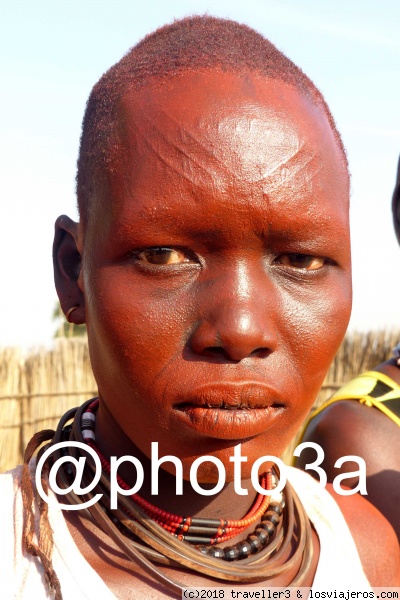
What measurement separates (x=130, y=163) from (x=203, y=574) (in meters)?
0.93

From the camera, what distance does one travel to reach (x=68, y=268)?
199cm

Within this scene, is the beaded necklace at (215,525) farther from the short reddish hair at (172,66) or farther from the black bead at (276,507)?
the short reddish hair at (172,66)

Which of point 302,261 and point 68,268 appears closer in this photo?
point 302,261

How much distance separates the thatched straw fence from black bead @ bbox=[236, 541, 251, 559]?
627 cm

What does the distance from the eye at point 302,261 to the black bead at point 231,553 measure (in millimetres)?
678

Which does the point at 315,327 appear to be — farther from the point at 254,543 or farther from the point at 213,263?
the point at 254,543

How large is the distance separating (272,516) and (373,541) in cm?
31

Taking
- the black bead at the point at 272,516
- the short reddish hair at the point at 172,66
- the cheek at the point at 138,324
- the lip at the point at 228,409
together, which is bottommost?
the black bead at the point at 272,516

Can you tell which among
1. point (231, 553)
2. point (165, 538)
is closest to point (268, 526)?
point (231, 553)

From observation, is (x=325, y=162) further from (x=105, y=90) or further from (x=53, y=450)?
(x=53, y=450)

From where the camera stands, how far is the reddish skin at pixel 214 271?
1.61m

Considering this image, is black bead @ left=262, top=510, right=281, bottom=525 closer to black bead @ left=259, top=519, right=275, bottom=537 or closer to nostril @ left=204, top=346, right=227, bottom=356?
black bead @ left=259, top=519, right=275, bottom=537

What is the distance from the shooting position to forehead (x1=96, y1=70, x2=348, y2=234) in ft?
5.35

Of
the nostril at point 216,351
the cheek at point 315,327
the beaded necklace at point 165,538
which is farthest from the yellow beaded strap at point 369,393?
the nostril at point 216,351
